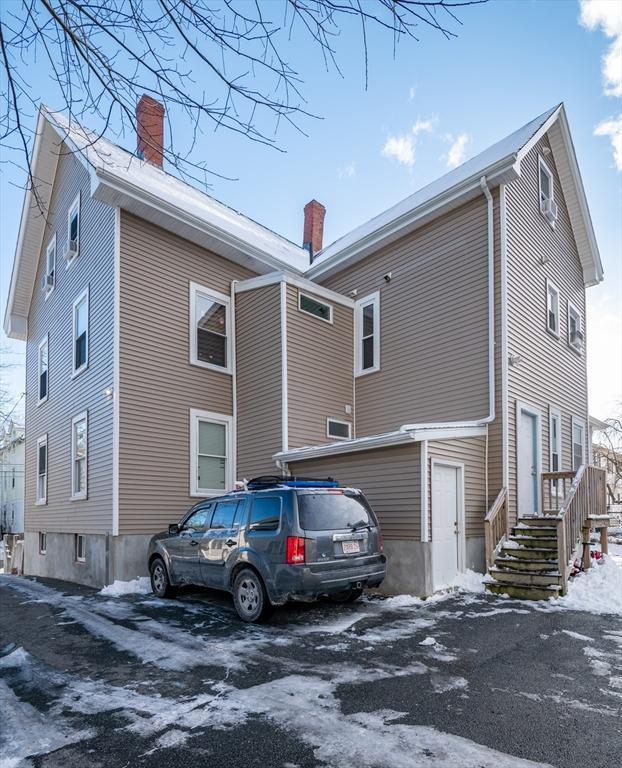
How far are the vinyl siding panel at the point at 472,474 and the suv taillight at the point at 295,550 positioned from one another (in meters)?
3.70

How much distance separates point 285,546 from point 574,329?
11889 mm

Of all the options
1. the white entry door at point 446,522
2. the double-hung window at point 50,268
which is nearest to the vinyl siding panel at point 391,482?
the white entry door at point 446,522

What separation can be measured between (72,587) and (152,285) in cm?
655

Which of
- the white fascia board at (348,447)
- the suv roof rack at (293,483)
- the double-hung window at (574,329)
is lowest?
the suv roof rack at (293,483)

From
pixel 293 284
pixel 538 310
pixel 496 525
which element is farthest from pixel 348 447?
pixel 538 310

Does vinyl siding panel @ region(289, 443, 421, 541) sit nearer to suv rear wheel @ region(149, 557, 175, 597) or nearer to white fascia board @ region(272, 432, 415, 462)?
white fascia board @ region(272, 432, 415, 462)

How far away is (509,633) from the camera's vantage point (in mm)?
6625

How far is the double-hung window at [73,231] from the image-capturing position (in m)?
13.9

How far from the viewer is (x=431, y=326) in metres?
12.5

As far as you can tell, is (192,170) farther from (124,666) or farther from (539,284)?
(539,284)

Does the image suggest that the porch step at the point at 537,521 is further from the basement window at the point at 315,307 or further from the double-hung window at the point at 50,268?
the double-hung window at the point at 50,268

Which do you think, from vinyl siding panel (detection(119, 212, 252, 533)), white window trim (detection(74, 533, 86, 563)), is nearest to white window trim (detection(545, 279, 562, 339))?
vinyl siding panel (detection(119, 212, 252, 533))

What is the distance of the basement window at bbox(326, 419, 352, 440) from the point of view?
524 inches

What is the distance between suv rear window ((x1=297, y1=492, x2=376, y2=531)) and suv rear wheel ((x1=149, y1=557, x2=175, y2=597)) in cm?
332
